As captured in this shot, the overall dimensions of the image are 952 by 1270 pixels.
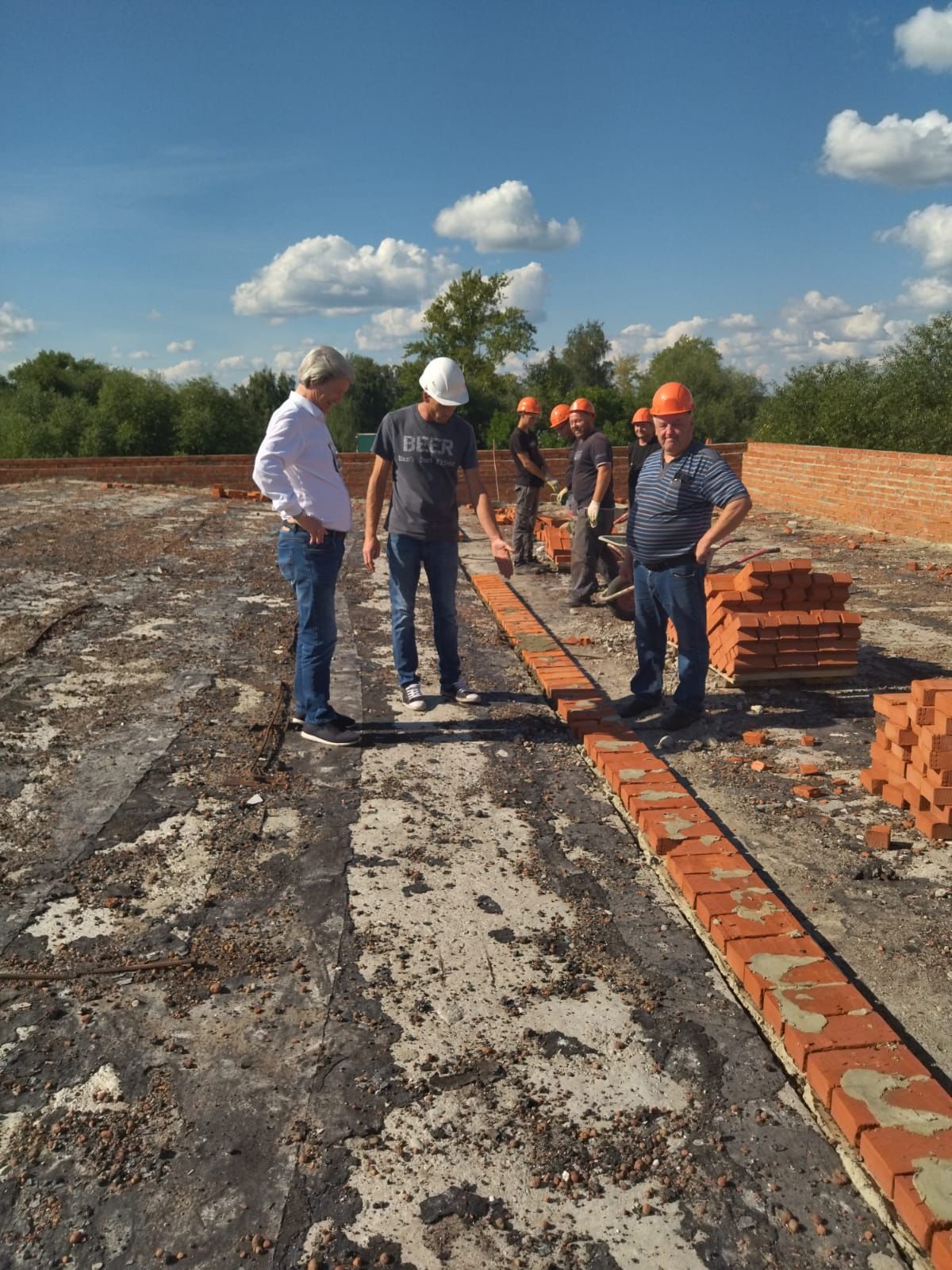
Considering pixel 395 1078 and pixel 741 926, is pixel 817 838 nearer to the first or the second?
pixel 741 926

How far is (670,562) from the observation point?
4609mm

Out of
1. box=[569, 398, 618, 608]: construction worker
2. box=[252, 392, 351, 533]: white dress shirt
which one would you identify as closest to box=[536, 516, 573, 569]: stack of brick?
box=[569, 398, 618, 608]: construction worker

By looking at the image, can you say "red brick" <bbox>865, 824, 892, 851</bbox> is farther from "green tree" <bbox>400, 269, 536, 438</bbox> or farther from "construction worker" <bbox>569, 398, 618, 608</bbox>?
"green tree" <bbox>400, 269, 536, 438</bbox>

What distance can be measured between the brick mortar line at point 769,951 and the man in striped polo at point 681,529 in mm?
495

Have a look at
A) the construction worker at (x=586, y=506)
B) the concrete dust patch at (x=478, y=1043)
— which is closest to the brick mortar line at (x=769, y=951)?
the concrete dust patch at (x=478, y=1043)

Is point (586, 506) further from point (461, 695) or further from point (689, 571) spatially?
point (689, 571)

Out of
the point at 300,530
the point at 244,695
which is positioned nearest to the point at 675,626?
the point at 300,530

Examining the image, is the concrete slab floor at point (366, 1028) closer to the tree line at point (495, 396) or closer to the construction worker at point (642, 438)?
the construction worker at point (642, 438)

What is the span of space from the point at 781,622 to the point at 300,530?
9.42ft

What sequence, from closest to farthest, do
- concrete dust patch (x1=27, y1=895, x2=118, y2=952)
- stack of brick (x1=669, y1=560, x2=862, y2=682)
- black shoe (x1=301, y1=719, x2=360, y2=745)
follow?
concrete dust patch (x1=27, y1=895, x2=118, y2=952) < black shoe (x1=301, y1=719, x2=360, y2=745) < stack of brick (x1=669, y1=560, x2=862, y2=682)

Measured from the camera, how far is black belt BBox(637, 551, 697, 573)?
4559 mm

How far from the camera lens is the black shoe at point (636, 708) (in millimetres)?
4984

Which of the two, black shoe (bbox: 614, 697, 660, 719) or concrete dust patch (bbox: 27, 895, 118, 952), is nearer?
concrete dust patch (bbox: 27, 895, 118, 952)

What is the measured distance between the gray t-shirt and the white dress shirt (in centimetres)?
57
